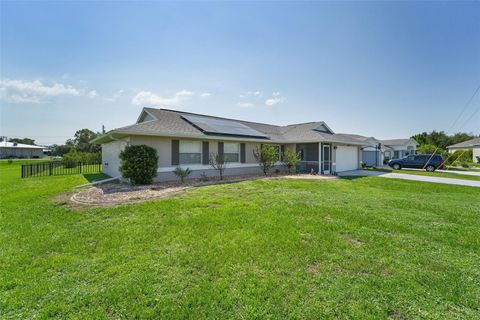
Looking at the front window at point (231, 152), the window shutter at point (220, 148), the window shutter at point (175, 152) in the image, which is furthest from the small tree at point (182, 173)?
the front window at point (231, 152)

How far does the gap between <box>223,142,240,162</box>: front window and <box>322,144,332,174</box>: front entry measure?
23.5 feet

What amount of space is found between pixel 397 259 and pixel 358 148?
21.1 metres

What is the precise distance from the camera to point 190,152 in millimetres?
12695

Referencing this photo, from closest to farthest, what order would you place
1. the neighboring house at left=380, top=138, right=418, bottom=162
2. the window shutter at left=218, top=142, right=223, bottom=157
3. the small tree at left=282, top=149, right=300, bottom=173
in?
the window shutter at left=218, top=142, right=223, bottom=157
the small tree at left=282, top=149, right=300, bottom=173
the neighboring house at left=380, top=138, right=418, bottom=162

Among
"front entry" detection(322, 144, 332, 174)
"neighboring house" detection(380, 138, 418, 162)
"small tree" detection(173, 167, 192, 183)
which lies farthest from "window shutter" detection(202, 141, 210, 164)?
"neighboring house" detection(380, 138, 418, 162)

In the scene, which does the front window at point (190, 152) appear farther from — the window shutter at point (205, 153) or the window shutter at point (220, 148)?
the window shutter at point (220, 148)

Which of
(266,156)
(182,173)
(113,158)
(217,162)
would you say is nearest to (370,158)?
(266,156)

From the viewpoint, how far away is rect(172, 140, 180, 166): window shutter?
11.9 meters

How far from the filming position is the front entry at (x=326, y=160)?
17.1 meters

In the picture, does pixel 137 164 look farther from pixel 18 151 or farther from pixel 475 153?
pixel 18 151

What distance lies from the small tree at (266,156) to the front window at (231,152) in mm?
1439

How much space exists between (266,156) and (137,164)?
26.4 ft

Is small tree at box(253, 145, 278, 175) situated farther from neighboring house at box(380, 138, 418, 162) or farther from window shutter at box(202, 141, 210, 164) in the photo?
neighboring house at box(380, 138, 418, 162)

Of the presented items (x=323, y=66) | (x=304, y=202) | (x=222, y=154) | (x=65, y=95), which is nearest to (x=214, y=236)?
(x=304, y=202)
